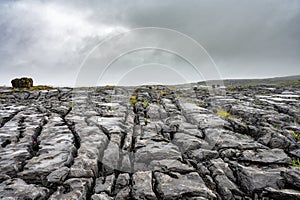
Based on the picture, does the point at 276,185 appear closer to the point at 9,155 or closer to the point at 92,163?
the point at 92,163

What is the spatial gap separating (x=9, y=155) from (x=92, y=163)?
5514 millimetres

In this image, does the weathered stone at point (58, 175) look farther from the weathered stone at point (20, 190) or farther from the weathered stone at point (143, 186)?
the weathered stone at point (143, 186)

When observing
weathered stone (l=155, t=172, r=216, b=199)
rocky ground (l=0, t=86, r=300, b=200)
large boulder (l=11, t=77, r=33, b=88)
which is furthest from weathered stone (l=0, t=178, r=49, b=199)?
large boulder (l=11, t=77, r=33, b=88)

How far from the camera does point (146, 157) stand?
12.4 meters

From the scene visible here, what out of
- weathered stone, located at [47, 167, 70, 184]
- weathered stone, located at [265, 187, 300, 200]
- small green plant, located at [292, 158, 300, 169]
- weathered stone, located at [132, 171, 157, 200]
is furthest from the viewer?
small green plant, located at [292, 158, 300, 169]

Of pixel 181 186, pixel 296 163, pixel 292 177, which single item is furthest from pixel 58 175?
pixel 296 163

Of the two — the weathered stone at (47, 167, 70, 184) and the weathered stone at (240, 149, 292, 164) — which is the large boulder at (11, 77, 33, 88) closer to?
the weathered stone at (47, 167, 70, 184)

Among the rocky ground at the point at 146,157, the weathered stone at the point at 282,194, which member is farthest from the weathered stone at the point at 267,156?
the weathered stone at the point at 282,194

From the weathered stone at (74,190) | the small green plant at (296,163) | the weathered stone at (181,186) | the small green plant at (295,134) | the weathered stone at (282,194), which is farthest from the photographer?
the small green plant at (295,134)

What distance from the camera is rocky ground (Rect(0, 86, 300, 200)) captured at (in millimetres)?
9422

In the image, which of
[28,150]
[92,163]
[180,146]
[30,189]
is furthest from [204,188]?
[28,150]

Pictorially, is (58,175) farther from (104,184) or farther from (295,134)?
(295,134)

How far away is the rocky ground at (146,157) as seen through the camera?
30.9ft

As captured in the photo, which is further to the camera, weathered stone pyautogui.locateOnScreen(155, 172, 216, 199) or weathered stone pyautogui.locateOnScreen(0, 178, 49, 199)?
weathered stone pyautogui.locateOnScreen(155, 172, 216, 199)
